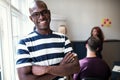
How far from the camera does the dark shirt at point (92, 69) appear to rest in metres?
2.39

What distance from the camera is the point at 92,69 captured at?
2404 millimetres

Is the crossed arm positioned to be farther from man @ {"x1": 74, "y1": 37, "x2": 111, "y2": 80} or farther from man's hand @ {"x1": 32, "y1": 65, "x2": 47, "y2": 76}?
man @ {"x1": 74, "y1": 37, "x2": 111, "y2": 80}

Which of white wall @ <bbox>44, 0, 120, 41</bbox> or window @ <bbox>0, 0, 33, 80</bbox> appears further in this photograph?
white wall @ <bbox>44, 0, 120, 41</bbox>

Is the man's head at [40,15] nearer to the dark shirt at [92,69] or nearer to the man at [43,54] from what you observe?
the man at [43,54]

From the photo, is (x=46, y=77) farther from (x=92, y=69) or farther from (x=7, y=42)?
(x=92, y=69)

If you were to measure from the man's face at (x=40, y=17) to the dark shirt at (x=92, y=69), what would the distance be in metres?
1.19

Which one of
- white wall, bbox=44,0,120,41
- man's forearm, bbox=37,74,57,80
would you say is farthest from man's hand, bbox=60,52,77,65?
white wall, bbox=44,0,120,41

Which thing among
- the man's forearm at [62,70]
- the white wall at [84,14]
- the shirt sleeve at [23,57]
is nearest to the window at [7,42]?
the shirt sleeve at [23,57]

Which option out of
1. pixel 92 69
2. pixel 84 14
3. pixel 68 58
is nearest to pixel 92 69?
pixel 92 69

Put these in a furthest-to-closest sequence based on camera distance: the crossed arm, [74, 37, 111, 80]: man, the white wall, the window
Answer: the white wall → [74, 37, 111, 80]: man → the window → the crossed arm

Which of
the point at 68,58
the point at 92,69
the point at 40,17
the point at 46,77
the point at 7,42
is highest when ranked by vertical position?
the point at 40,17

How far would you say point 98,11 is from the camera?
211 inches

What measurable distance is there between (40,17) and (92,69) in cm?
130

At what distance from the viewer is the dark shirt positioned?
2.39 m
